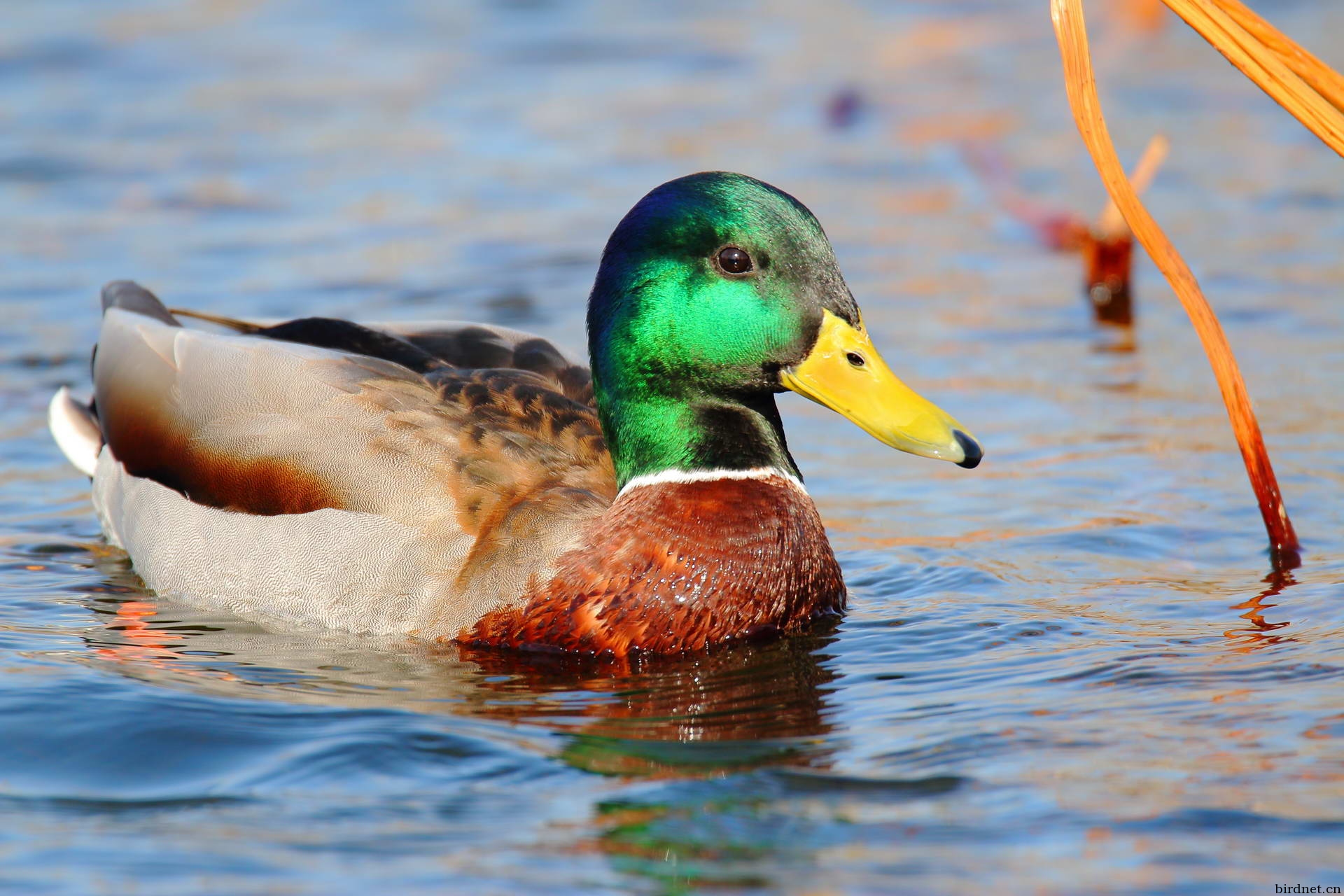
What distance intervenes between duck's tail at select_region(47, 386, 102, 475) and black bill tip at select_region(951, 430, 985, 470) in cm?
384

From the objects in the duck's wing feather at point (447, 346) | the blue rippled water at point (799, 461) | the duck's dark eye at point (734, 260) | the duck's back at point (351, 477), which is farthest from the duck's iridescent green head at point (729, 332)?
the duck's wing feather at point (447, 346)

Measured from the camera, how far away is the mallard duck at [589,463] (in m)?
5.86

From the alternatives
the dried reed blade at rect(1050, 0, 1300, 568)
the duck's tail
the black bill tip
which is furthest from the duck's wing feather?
the dried reed blade at rect(1050, 0, 1300, 568)

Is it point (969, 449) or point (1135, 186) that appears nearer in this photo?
point (969, 449)

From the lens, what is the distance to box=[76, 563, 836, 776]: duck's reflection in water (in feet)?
17.0

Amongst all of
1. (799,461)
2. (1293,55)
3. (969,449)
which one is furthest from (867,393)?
(799,461)

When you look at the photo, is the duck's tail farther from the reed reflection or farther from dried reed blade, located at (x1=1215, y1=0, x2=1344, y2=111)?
dried reed blade, located at (x1=1215, y1=0, x2=1344, y2=111)

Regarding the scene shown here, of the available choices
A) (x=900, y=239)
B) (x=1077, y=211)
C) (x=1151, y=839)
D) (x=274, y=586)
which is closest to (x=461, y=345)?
(x=274, y=586)

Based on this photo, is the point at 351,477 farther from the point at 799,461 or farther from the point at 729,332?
the point at 799,461

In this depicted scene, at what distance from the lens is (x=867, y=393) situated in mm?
5781

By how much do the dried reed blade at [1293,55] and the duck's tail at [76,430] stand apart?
4.70 m

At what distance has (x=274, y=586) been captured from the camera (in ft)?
21.1

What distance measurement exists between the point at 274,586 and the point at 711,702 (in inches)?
66.6

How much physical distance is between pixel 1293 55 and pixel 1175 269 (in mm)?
823
